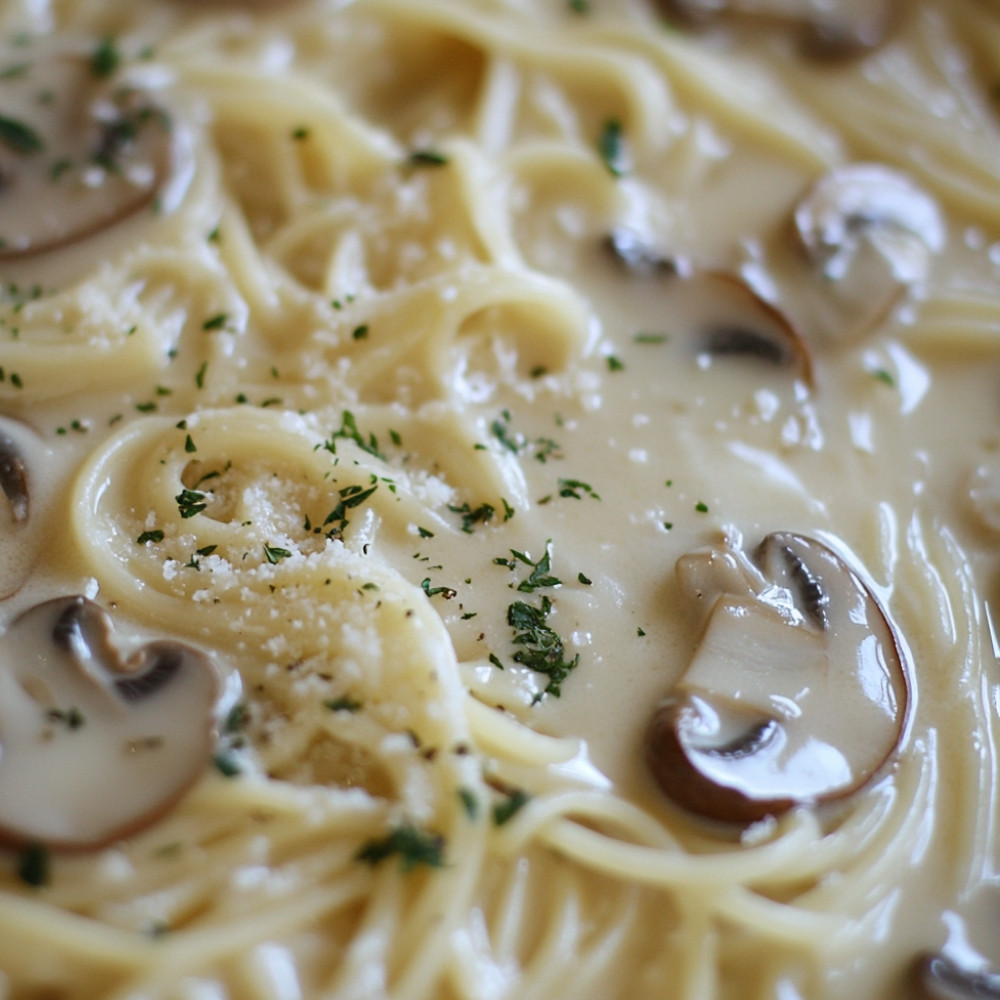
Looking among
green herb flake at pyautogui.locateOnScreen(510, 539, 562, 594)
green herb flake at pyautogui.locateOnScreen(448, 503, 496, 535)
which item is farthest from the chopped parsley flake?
green herb flake at pyautogui.locateOnScreen(510, 539, 562, 594)

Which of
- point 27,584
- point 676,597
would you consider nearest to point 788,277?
point 676,597

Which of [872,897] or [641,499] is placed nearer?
[872,897]

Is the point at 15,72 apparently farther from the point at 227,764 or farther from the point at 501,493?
the point at 227,764

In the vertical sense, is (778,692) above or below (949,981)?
above

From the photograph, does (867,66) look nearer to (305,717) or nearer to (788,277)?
(788,277)

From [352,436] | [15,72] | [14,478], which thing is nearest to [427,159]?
[352,436]
